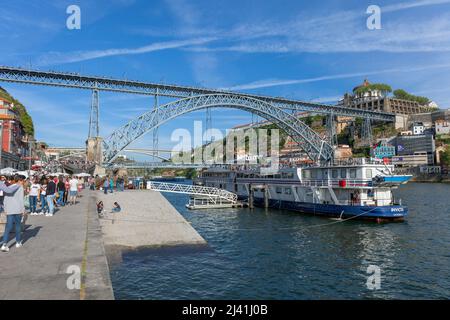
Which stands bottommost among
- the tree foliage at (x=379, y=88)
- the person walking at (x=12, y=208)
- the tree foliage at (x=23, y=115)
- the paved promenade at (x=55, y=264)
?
the paved promenade at (x=55, y=264)

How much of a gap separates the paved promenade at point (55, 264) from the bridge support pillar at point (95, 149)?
1503 inches

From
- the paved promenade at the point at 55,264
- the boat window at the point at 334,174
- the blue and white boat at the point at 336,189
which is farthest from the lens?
the boat window at the point at 334,174

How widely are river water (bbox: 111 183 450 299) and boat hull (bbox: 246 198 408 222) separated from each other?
8.27 feet

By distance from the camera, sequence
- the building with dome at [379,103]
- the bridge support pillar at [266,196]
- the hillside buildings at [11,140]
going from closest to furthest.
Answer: the bridge support pillar at [266,196]
the hillside buildings at [11,140]
the building with dome at [379,103]

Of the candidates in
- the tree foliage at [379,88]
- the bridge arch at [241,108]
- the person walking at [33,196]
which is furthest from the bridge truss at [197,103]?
the tree foliage at [379,88]

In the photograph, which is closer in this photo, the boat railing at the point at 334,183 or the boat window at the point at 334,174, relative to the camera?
the boat railing at the point at 334,183

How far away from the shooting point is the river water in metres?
11.8

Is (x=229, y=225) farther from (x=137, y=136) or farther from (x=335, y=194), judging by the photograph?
(x=137, y=136)

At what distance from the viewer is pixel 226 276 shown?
13.4 metres

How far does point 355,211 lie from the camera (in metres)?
29.4

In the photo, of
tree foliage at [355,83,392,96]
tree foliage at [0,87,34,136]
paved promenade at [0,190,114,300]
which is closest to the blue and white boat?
paved promenade at [0,190,114,300]

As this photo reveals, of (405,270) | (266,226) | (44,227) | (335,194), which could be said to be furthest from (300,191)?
(44,227)

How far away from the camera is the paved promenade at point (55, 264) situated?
6.07m

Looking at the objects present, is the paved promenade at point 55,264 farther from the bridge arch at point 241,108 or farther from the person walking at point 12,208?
the bridge arch at point 241,108
